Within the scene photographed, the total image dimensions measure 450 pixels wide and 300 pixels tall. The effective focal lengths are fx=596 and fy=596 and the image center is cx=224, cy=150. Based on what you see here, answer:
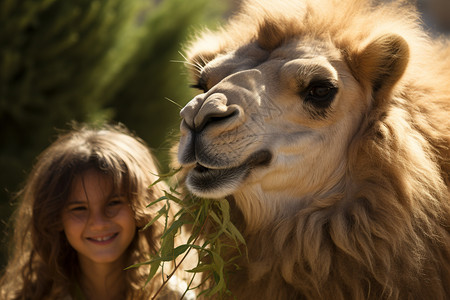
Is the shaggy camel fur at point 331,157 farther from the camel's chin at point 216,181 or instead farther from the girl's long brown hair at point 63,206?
the girl's long brown hair at point 63,206

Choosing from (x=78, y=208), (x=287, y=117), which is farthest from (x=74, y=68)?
(x=287, y=117)

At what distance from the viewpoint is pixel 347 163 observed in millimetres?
2523

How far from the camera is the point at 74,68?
641 centimetres

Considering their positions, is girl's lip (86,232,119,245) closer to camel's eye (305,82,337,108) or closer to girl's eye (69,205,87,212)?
girl's eye (69,205,87,212)

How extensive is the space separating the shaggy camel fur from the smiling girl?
26.0 inches

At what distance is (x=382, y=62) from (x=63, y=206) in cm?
168

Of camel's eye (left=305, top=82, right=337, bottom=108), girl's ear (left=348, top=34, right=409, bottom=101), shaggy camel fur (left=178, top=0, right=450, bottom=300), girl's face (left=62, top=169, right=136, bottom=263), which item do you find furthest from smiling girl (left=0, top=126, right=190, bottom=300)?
girl's ear (left=348, top=34, right=409, bottom=101)

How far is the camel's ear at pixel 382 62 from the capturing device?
8.08ft

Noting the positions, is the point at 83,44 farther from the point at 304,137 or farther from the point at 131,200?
the point at 304,137

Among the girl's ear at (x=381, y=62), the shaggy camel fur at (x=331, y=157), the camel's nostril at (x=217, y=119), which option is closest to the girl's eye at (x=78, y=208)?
the shaggy camel fur at (x=331, y=157)

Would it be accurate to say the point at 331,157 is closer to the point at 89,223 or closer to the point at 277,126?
the point at 277,126

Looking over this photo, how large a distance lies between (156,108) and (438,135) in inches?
219

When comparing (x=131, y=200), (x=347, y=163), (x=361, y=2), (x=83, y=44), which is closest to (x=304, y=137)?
(x=347, y=163)

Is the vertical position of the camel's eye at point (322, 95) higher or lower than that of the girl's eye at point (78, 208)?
higher
